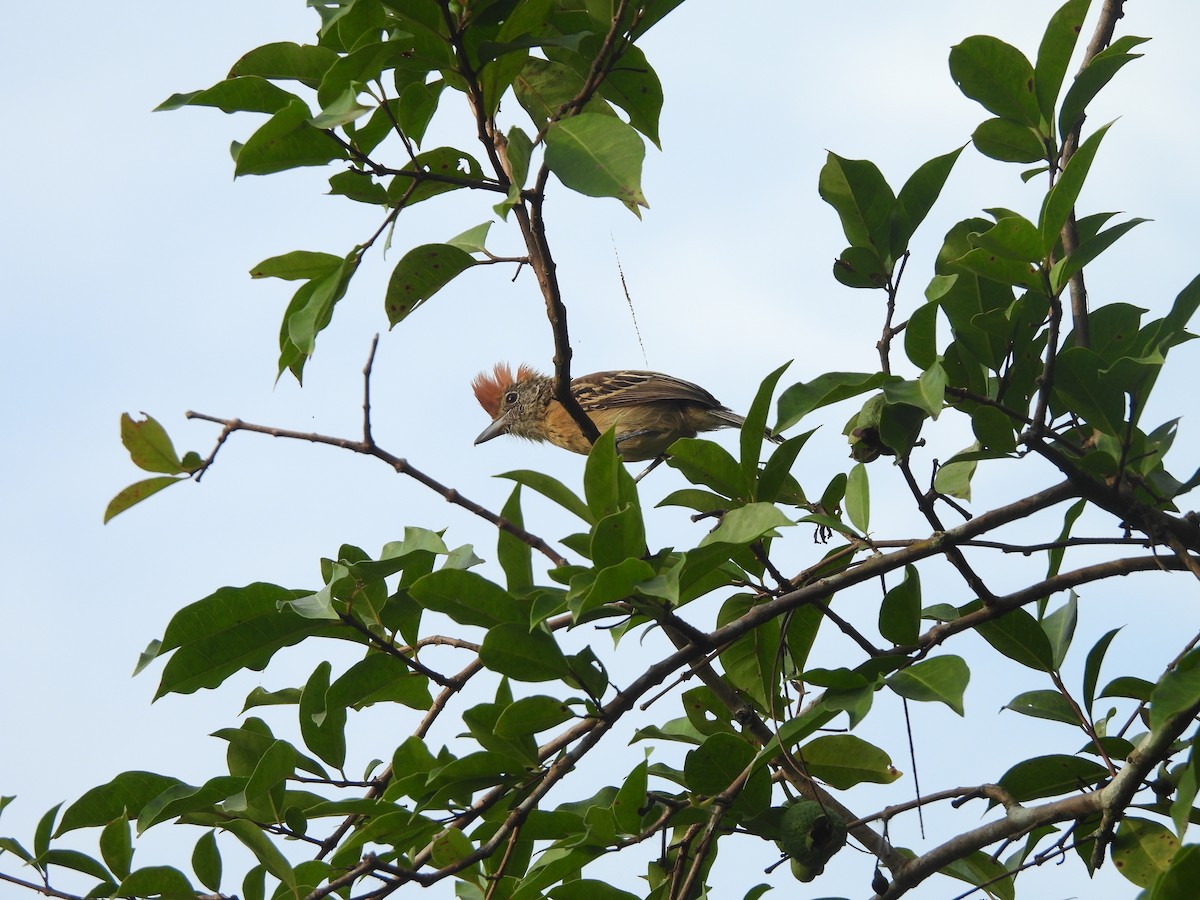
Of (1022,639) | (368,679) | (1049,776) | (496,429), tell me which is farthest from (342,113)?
(496,429)

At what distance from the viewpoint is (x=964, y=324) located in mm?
2477

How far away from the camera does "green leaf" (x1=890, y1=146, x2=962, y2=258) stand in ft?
8.14

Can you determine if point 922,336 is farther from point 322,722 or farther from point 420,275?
point 322,722

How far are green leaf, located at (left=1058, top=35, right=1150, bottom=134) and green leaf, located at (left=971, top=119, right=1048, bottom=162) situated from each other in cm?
6

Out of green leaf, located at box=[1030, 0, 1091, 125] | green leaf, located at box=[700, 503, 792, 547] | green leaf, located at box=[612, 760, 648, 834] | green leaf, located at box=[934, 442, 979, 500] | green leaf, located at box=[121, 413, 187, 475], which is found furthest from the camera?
green leaf, located at box=[934, 442, 979, 500]

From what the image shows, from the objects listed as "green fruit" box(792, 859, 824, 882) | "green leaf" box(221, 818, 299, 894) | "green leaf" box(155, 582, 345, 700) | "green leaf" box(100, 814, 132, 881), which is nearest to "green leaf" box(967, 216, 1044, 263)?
"green fruit" box(792, 859, 824, 882)

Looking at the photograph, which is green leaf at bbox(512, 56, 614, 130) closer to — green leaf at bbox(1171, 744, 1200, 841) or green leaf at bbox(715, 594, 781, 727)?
green leaf at bbox(715, 594, 781, 727)

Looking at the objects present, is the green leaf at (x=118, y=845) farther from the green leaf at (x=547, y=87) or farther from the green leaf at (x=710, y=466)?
the green leaf at (x=547, y=87)

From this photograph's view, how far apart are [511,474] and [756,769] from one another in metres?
0.78

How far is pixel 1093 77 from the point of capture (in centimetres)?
240

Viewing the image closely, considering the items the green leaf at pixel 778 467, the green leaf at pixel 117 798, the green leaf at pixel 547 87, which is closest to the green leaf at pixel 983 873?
the green leaf at pixel 778 467

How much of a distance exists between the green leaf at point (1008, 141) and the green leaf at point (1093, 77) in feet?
0.20

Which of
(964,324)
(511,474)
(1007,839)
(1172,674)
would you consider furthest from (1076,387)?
(511,474)

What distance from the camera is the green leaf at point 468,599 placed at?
92.1 inches
